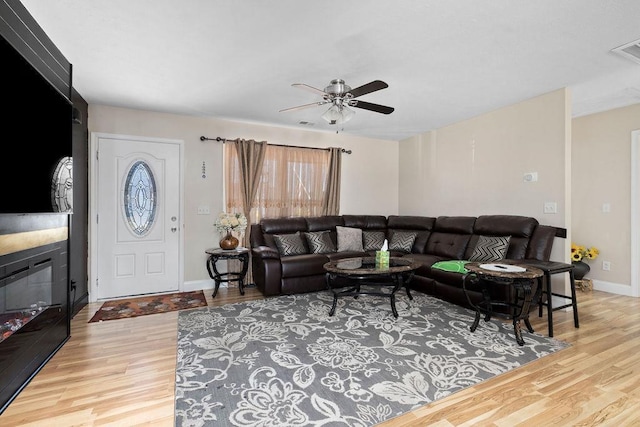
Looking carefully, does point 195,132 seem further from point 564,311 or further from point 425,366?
point 564,311

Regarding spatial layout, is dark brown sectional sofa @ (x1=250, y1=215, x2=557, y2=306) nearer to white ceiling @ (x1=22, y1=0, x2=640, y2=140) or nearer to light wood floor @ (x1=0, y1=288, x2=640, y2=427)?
light wood floor @ (x1=0, y1=288, x2=640, y2=427)

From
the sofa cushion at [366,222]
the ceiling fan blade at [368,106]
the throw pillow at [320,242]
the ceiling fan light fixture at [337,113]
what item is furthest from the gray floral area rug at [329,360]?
the ceiling fan blade at [368,106]

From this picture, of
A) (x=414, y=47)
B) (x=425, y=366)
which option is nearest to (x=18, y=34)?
(x=414, y=47)

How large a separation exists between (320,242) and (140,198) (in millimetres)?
2560

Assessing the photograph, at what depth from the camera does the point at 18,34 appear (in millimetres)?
1951

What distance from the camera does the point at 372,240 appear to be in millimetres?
5000

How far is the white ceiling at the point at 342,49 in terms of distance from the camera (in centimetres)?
203

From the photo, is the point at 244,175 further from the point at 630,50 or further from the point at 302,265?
the point at 630,50

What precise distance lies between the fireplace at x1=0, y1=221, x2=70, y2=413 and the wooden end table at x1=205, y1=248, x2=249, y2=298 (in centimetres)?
160

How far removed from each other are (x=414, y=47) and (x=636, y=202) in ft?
12.3

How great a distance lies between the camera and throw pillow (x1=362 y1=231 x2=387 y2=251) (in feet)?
16.2

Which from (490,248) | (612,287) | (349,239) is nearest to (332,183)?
(349,239)

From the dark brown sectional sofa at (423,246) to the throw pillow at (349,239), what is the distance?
127 millimetres

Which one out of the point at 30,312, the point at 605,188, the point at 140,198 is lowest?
the point at 30,312
